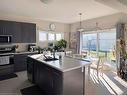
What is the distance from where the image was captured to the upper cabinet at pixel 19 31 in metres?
4.87

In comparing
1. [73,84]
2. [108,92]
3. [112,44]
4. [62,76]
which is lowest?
[108,92]

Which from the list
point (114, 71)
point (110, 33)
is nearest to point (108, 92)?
point (114, 71)

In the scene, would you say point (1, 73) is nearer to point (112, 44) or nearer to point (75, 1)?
point (75, 1)

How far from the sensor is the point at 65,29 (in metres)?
7.54

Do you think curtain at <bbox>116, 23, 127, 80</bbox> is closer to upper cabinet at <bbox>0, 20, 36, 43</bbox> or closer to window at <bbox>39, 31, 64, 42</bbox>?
A: window at <bbox>39, 31, 64, 42</bbox>

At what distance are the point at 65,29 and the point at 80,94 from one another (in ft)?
17.5

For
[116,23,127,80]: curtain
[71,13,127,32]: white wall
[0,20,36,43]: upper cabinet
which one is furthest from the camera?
[0,20,36,43]: upper cabinet

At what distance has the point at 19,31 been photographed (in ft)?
17.3

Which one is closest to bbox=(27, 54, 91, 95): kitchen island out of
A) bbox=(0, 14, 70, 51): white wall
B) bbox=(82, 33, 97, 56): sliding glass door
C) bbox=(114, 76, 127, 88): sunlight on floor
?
bbox=(114, 76, 127, 88): sunlight on floor

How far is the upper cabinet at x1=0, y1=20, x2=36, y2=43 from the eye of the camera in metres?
4.87

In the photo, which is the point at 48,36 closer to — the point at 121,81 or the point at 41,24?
the point at 41,24

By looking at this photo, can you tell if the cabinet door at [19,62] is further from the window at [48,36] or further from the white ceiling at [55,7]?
the white ceiling at [55,7]

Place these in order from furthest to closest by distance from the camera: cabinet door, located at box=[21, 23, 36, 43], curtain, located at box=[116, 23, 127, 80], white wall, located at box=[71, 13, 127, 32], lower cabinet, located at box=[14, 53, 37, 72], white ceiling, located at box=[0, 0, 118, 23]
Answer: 1. cabinet door, located at box=[21, 23, 36, 43]
2. lower cabinet, located at box=[14, 53, 37, 72]
3. white wall, located at box=[71, 13, 127, 32]
4. curtain, located at box=[116, 23, 127, 80]
5. white ceiling, located at box=[0, 0, 118, 23]

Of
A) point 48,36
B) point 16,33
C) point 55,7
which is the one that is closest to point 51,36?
point 48,36
